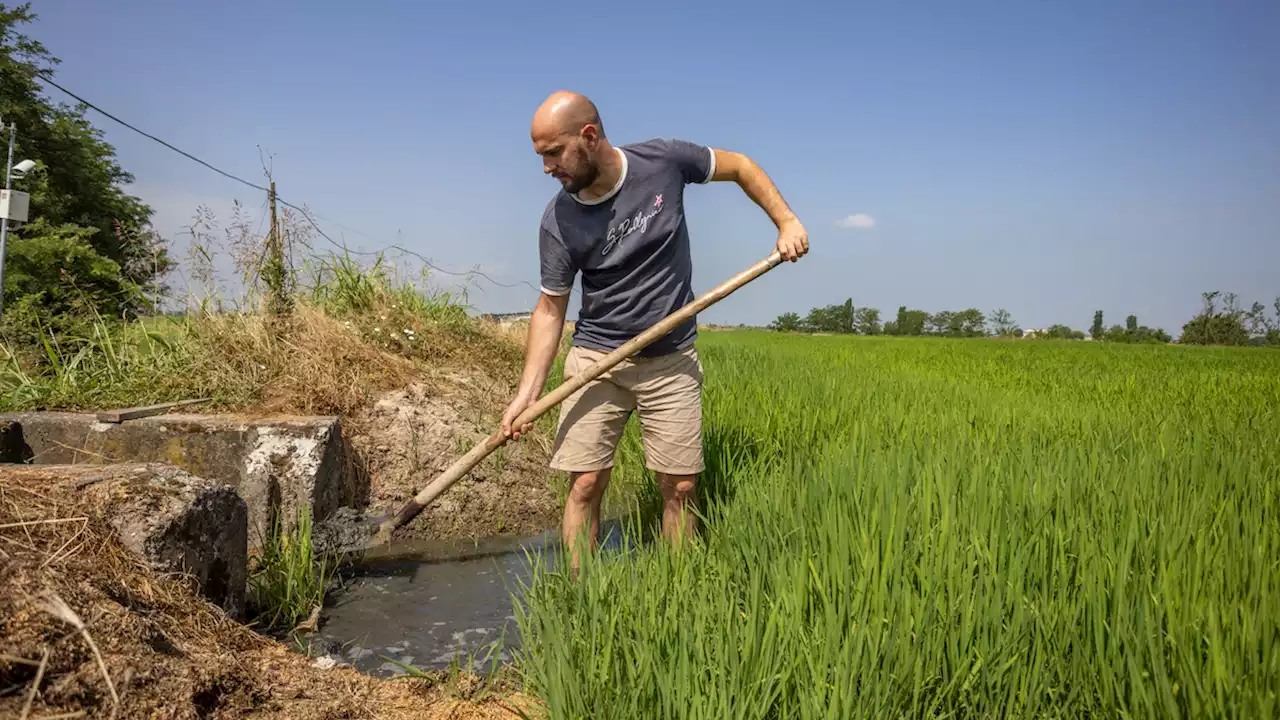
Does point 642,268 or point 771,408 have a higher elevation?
point 642,268

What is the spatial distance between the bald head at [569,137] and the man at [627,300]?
0.02 meters

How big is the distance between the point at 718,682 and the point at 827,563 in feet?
1.85

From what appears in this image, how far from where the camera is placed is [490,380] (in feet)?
18.5

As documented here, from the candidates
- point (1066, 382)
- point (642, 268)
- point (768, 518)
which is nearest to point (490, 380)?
point (642, 268)

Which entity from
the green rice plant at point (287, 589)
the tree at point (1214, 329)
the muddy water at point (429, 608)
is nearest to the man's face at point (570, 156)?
the muddy water at point (429, 608)

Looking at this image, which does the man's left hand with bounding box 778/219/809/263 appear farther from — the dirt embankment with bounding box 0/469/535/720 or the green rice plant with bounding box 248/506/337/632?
the green rice plant with bounding box 248/506/337/632

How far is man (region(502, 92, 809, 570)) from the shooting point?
2.77 meters

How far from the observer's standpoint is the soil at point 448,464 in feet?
14.3

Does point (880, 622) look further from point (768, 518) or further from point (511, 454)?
point (511, 454)

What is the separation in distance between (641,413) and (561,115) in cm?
115

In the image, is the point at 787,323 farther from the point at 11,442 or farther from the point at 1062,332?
the point at 11,442

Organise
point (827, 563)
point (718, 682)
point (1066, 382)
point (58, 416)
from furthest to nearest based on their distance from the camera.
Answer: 1. point (1066, 382)
2. point (58, 416)
3. point (827, 563)
4. point (718, 682)

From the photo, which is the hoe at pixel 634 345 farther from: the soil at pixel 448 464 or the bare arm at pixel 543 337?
the soil at pixel 448 464

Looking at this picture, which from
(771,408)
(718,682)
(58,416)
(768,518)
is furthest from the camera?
(771,408)
